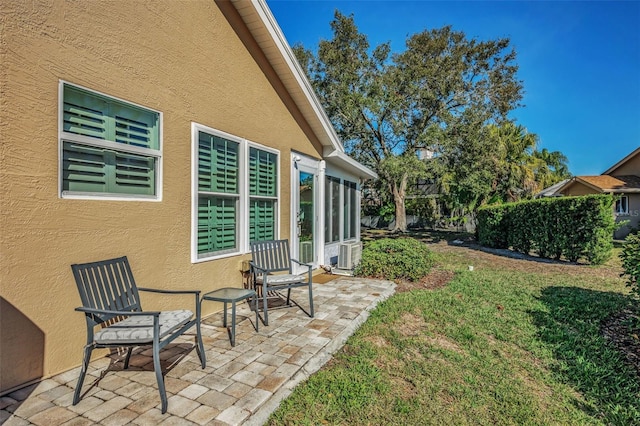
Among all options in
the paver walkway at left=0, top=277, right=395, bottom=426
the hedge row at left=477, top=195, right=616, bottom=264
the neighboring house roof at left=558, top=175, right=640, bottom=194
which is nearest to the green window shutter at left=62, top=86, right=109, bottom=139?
the paver walkway at left=0, top=277, right=395, bottom=426

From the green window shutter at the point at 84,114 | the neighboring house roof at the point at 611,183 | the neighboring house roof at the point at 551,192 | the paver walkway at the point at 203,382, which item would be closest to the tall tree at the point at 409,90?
the neighboring house roof at the point at 611,183

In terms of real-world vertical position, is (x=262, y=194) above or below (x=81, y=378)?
above

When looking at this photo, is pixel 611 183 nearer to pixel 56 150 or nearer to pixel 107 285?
pixel 107 285

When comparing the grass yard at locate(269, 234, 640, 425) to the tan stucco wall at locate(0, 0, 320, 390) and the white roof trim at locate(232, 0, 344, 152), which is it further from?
the white roof trim at locate(232, 0, 344, 152)

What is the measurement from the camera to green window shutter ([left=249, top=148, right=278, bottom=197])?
5.88 meters

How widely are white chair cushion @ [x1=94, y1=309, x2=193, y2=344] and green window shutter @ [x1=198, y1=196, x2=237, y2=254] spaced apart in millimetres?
1723

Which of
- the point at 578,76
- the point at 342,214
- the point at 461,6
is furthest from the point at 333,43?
the point at 578,76

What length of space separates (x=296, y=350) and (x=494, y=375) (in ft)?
7.36

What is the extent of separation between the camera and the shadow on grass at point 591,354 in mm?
3171

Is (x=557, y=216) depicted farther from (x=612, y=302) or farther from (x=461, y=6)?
(x=461, y=6)

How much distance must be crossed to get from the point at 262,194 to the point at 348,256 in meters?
3.26

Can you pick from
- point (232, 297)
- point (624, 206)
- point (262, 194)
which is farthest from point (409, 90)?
point (624, 206)

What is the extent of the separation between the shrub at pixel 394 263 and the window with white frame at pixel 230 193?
2.84m

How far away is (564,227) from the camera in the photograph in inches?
418
